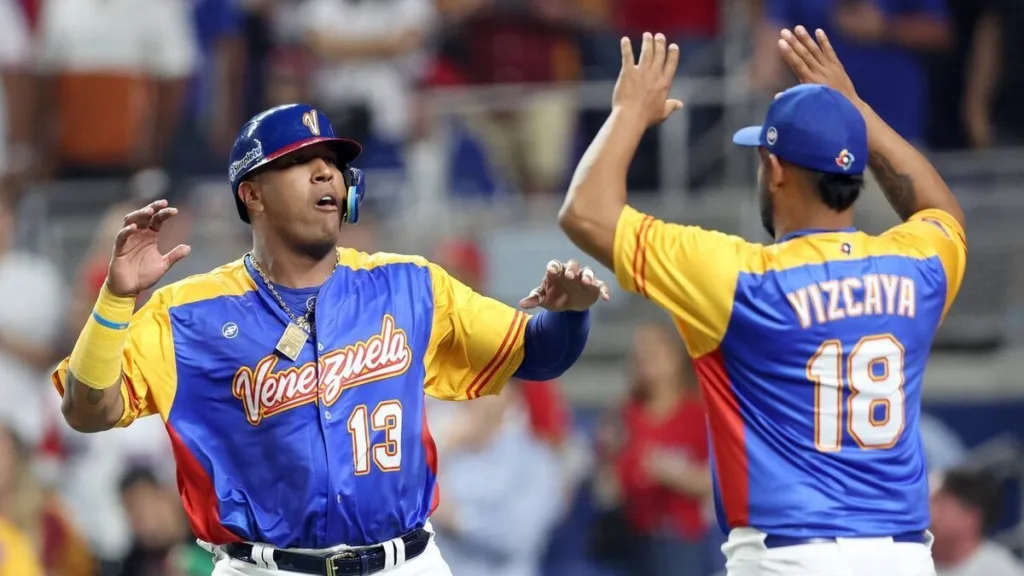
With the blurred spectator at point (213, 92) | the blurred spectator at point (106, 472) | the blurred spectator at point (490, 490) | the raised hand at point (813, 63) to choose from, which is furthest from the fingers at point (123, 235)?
the blurred spectator at point (213, 92)

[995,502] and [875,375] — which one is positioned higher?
[875,375]

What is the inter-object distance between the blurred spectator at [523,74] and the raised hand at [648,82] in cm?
504

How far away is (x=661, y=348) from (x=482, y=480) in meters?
1.13

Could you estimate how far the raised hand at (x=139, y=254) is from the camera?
4516mm

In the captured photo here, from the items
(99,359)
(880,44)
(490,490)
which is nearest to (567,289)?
(99,359)

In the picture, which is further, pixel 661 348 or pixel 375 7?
pixel 375 7

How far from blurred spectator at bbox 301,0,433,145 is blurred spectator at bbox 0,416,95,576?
2.89m

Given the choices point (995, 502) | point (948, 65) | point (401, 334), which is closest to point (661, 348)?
point (995, 502)

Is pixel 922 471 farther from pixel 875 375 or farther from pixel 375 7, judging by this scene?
pixel 375 7

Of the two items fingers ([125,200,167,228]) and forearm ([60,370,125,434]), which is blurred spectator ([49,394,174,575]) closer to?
forearm ([60,370,125,434])

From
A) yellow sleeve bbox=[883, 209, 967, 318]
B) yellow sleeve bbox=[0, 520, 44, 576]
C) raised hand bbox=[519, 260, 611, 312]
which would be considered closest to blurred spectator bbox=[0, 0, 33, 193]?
yellow sleeve bbox=[0, 520, 44, 576]

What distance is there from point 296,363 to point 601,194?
104 centimetres

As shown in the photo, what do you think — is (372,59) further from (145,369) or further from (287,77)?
(145,369)

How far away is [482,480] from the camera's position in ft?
27.8
